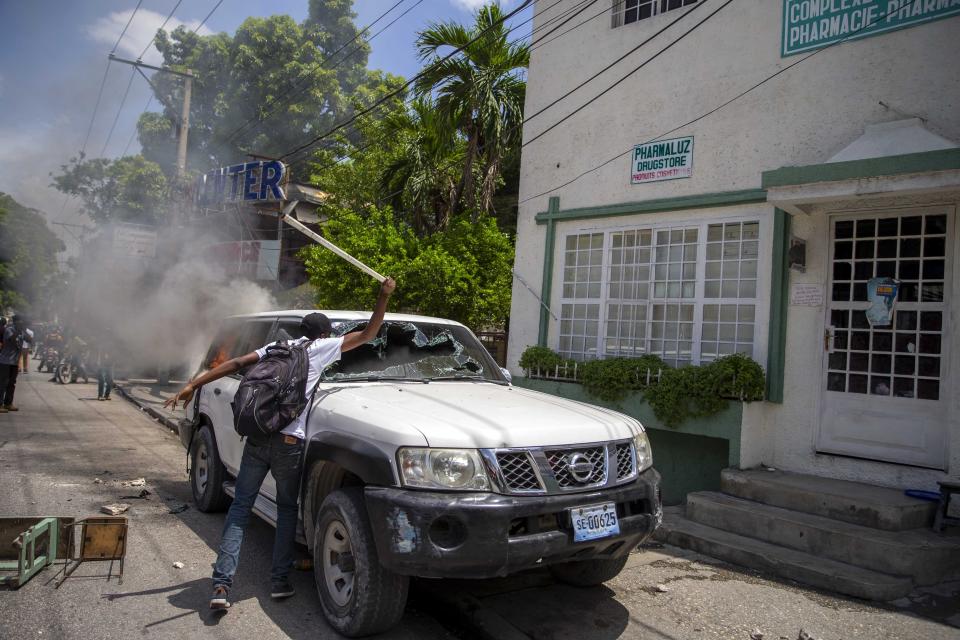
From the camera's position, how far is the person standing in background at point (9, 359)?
11.9 metres

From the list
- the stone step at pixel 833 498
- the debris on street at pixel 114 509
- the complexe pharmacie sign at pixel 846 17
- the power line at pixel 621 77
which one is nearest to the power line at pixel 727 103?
the complexe pharmacie sign at pixel 846 17

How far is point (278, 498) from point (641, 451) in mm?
2238

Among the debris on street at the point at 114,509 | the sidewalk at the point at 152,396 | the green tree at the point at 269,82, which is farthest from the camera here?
the green tree at the point at 269,82

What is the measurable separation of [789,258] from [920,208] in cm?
119

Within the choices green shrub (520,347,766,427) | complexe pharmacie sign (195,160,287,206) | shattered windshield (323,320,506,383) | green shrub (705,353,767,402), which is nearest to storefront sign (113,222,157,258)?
complexe pharmacie sign (195,160,287,206)

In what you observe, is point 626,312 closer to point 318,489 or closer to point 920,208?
point 920,208

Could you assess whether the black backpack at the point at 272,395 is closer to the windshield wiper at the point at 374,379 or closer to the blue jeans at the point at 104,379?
the windshield wiper at the point at 374,379

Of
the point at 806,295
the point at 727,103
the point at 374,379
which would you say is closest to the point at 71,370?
the point at 374,379

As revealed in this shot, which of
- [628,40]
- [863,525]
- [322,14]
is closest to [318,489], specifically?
[863,525]

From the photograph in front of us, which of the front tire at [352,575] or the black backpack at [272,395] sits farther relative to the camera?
the black backpack at [272,395]

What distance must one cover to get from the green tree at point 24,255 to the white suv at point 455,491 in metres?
56.3

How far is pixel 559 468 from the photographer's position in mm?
3586

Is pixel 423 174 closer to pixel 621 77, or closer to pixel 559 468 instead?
pixel 621 77

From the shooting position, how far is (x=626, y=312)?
834 centimetres
